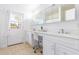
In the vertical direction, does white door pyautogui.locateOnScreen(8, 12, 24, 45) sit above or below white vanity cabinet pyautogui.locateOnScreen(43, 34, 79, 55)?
above

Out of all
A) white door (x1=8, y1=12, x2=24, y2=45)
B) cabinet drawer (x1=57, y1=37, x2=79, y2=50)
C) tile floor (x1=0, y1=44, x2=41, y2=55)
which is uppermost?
white door (x1=8, y1=12, x2=24, y2=45)

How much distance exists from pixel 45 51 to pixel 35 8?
0.74 metres

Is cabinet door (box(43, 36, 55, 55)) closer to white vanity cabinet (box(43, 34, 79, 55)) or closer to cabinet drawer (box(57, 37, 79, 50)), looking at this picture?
white vanity cabinet (box(43, 34, 79, 55))

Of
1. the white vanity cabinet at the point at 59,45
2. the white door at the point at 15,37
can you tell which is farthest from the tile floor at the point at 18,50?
the white vanity cabinet at the point at 59,45

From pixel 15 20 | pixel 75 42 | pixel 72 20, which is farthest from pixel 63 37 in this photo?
pixel 15 20

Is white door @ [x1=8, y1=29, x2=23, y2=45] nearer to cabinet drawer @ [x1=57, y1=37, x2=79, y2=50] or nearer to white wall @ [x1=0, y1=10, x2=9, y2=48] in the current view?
white wall @ [x1=0, y1=10, x2=9, y2=48]

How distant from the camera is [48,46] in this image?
1.91 metres

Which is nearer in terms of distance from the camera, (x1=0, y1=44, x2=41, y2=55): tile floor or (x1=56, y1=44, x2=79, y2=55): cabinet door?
(x1=56, y1=44, x2=79, y2=55): cabinet door

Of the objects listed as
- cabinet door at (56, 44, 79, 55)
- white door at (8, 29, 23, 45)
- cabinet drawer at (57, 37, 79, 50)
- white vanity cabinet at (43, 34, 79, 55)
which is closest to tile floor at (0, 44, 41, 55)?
white door at (8, 29, 23, 45)

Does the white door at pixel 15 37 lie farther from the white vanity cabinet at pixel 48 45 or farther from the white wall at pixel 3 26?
the white vanity cabinet at pixel 48 45

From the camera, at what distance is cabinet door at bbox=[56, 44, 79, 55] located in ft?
5.39

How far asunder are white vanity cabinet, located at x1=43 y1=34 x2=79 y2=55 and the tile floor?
21 cm

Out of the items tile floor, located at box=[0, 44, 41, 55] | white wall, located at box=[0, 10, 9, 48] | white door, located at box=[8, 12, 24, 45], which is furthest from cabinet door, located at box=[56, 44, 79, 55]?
white wall, located at box=[0, 10, 9, 48]
